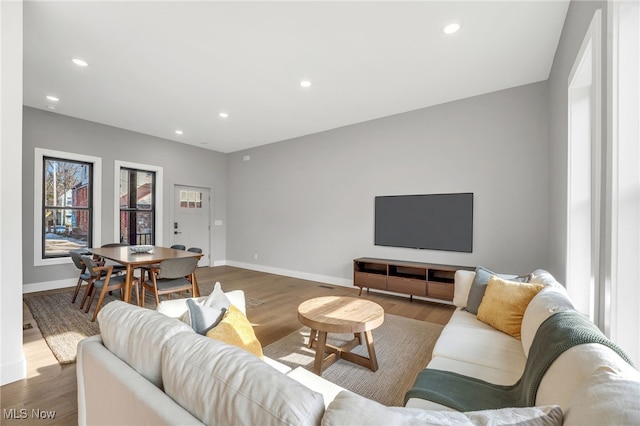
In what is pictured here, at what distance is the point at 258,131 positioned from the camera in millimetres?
5453

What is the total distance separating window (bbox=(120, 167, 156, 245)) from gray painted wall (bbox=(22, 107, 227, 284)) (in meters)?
0.25

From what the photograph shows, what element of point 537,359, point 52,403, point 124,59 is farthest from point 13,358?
point 537,359

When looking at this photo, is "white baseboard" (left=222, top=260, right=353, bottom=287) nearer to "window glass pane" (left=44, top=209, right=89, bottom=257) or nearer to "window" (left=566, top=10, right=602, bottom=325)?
"window glass pane" (left=44, top=209, right=89, bottom=257)

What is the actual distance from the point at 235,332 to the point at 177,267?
2464 mm

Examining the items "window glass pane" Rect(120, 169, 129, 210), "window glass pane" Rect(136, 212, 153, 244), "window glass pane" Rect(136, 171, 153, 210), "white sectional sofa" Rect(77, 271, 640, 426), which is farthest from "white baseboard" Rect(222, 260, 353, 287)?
"white sectional sofa" Rect(77, 271, 640, 426)

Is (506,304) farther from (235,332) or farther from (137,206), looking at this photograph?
(137,206)

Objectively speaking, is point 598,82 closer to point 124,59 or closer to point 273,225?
point 124,59

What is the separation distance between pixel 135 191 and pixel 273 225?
2.80m

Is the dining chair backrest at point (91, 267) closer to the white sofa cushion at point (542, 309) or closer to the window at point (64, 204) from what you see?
the window at point (64, 204)

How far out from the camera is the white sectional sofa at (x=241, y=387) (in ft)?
2.26

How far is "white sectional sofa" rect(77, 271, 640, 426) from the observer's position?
69 cm

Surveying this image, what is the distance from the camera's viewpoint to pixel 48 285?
4594mm

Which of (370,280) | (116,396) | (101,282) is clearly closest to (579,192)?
(370,280)

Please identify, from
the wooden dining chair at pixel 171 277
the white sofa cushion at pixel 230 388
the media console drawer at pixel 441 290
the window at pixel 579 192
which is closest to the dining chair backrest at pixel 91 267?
the wooden dining chair at pixel 171 277
